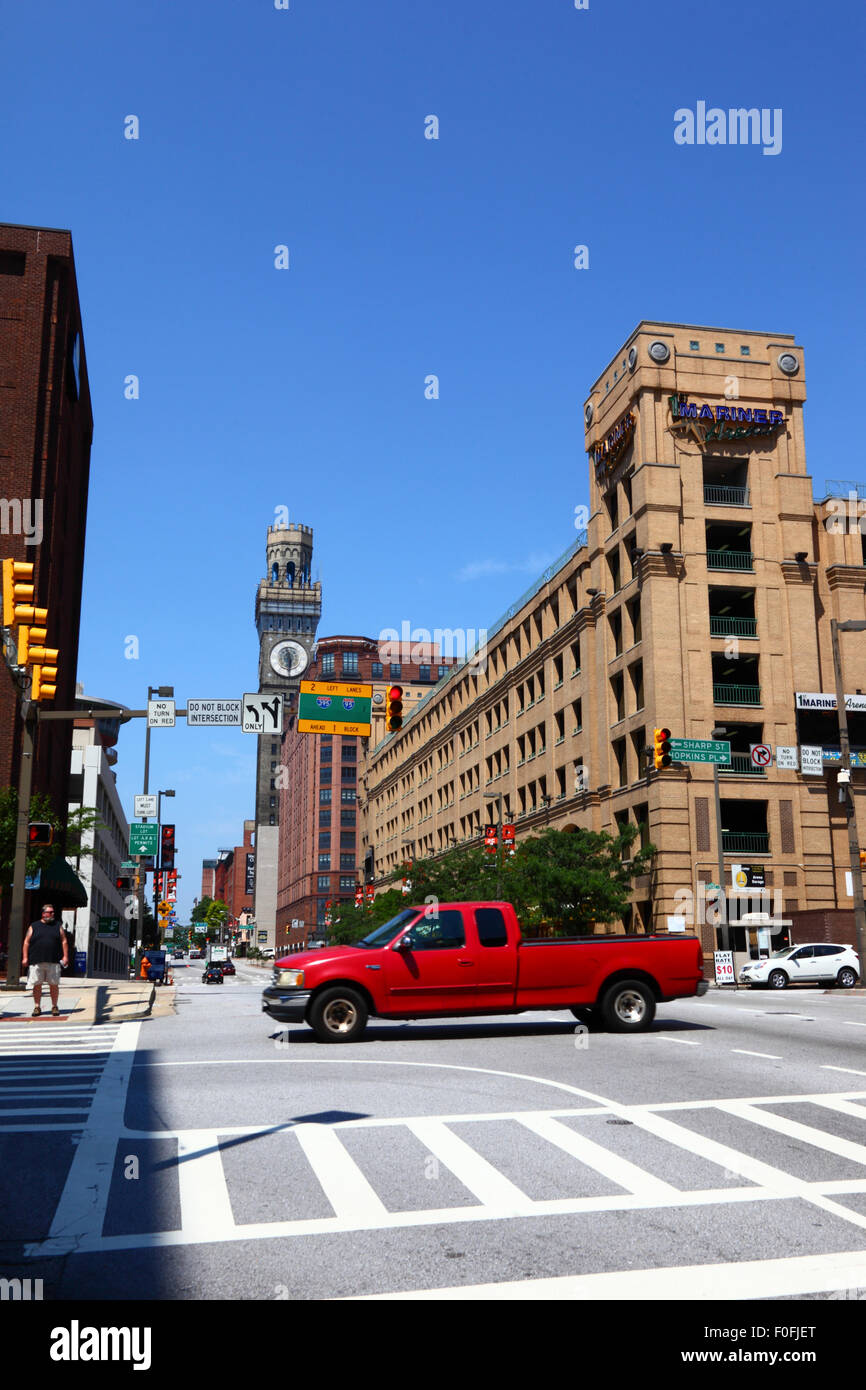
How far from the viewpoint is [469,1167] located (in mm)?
8625

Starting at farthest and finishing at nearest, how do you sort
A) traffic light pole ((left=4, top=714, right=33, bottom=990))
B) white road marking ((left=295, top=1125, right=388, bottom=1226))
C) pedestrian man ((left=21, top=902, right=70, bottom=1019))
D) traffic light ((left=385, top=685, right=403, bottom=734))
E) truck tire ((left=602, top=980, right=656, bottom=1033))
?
traffic light ((left=385, top=685, right=403, bottom=734)), traffic light pole ((left=4, top=714, right=33, bottom=990)), pedestrian man ((left=21, top=902, right=70, bottom=1019)), truck tire ((left=602, top=980, right=656, bottom=1033)), white road marking ((left=295, top=1125, right=388, bottom=1226))

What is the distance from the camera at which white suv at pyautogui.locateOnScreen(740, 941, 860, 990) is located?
127 feet

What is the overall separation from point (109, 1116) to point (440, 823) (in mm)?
82774

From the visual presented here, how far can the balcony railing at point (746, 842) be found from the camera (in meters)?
51.0

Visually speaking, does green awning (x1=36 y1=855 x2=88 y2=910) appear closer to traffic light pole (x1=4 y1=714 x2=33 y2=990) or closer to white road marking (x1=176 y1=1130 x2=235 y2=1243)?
traffic light pole (x1=4 y1=714 x2=33 y2=990)

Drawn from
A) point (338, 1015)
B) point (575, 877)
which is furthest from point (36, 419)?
point (338, 1015)

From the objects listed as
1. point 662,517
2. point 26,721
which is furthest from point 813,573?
point 26,721

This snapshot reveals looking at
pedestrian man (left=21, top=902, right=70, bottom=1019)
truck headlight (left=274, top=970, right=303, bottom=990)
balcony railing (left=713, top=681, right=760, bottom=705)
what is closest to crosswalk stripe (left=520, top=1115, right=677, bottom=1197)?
truck headlight (left=274, top=970, right=303, bottom=990)

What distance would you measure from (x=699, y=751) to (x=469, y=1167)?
3531cm

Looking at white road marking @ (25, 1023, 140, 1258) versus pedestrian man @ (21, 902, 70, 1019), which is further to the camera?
pedestrian man @ (21, 902, 70, 1019)

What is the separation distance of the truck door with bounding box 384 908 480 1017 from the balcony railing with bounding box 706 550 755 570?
130 ft

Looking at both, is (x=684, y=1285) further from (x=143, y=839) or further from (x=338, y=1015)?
(x=143, y=839)

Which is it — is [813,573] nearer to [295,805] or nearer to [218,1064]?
[218,1064]

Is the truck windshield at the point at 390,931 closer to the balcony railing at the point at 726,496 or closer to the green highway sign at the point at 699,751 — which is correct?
the green highway sign at the point at 699,751
